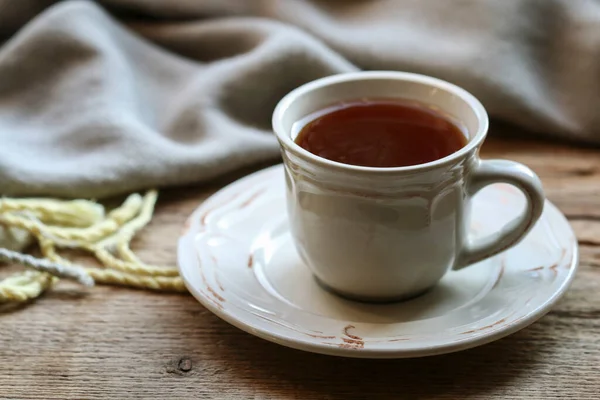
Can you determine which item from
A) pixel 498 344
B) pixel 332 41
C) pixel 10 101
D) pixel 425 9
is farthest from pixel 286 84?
pixel 498 344

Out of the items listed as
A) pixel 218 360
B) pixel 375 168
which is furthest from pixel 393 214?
pixel 218 360

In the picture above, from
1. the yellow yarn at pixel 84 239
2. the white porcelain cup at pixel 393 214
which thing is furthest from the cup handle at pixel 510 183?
the yellow yarn at pixel 84 239

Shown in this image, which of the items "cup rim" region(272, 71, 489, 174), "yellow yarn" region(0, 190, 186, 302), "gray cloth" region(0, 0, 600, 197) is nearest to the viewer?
"cup rim" region(272, 71, 489, 174)

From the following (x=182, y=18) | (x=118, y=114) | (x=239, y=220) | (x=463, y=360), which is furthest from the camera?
(x=182, y=18)

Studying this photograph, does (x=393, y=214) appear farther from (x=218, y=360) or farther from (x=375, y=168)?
(x=218, y=360)

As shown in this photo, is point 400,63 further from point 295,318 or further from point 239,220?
point 295,318

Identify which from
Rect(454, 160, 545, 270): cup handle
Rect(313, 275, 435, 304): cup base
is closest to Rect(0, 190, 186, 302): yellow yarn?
Rect(313, 275, 435, 304): cup base

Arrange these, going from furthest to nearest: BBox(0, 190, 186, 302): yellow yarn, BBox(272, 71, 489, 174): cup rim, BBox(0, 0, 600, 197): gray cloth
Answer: BBox(0, 0, 600, 197): gray cloth
BBox(0, 190, 186, 302): yellow yarn
BBox(272, 71, 489, 174): cup rim

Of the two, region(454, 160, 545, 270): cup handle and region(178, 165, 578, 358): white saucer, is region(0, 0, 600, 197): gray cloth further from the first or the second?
region(454, 160, 545, 270): cup handle

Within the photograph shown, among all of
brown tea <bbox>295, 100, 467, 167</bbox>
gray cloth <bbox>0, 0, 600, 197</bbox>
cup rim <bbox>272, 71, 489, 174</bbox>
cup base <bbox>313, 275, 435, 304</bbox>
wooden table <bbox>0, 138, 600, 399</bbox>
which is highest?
cup rim <bbox>272, 71, 489, 174</bbox>
